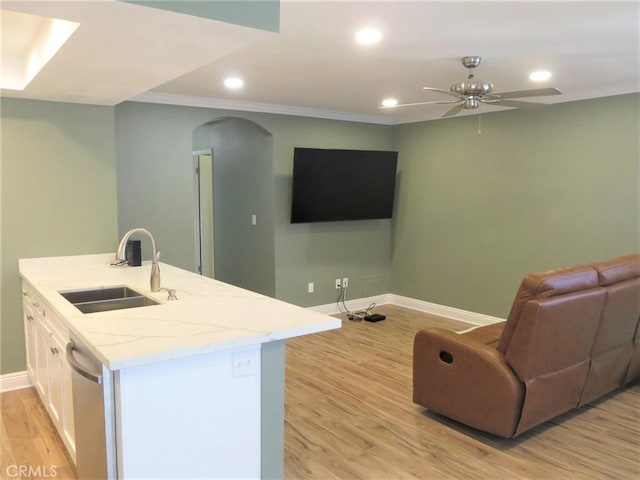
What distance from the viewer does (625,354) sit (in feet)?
11.9

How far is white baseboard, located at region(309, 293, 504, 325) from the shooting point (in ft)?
18.9

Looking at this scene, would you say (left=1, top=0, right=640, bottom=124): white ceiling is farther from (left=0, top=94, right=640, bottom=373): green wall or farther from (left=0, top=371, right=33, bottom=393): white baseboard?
(left=0, top=371, right=33, bottom=393): white baseboard

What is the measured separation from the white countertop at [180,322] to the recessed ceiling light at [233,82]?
172cm

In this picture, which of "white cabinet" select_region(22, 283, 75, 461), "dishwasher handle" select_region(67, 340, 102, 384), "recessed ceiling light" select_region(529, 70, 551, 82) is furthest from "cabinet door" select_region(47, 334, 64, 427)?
"recessed ceiling light" select_region(529, 70, 551, 82)

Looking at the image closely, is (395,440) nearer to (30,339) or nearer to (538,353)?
(538,353)

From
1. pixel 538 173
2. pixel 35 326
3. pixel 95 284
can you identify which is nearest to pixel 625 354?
pixel 538 173

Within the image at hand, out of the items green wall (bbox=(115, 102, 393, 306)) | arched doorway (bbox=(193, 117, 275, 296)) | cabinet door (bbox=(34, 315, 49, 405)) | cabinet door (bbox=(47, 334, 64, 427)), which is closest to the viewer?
cabinet door (bbox=(47, 334, 64, 427))

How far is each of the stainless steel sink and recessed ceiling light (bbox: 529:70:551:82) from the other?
10.4 feet

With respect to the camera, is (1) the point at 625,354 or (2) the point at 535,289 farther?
(1) the point at 625,354

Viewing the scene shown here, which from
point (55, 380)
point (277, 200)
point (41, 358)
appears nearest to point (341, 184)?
point (277, 200)

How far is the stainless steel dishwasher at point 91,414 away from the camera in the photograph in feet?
6.62

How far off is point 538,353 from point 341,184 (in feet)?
10.9

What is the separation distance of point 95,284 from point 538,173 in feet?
13.6

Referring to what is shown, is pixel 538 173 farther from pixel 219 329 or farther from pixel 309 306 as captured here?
pixel 219 329
